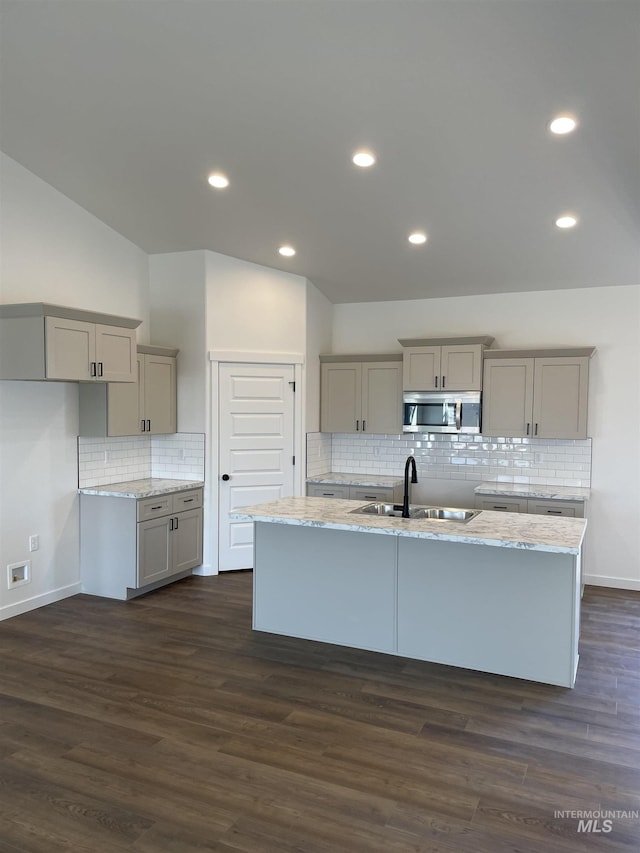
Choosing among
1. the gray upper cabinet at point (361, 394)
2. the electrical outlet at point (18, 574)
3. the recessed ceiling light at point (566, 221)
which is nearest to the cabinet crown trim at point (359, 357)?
the gray upper cabinet at point (361, 394)

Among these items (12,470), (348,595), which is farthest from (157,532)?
(348,595)

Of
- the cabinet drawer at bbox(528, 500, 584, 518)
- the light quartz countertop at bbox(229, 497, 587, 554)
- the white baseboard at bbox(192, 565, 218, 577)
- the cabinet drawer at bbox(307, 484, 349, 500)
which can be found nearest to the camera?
the light quartz countertop at bbox(229, 497, 587, 554)

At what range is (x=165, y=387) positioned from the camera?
6074mm

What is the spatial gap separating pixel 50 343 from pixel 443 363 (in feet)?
12.1

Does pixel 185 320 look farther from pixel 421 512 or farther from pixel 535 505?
pixel 535 505

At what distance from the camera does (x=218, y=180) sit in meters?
4.79

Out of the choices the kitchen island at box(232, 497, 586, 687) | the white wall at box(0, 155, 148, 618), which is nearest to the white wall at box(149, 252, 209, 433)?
the white wall at box(0, 155, 148, 618)

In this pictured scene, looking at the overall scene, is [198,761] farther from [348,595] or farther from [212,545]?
[212,545]

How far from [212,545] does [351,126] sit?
13.5ft

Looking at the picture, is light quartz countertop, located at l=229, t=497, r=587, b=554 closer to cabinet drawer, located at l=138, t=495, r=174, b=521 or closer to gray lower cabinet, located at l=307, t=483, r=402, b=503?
cabinet drawer, located at l=138, t=495, r=174, b=521

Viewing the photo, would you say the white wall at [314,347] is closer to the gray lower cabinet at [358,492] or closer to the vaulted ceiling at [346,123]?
the gray lower cabinet at [358,492]

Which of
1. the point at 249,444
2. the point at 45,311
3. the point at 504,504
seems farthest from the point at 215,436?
the point at 504,504

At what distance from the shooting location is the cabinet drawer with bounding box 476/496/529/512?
5734mm

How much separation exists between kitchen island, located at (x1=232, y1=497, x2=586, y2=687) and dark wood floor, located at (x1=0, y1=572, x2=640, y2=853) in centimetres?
19
